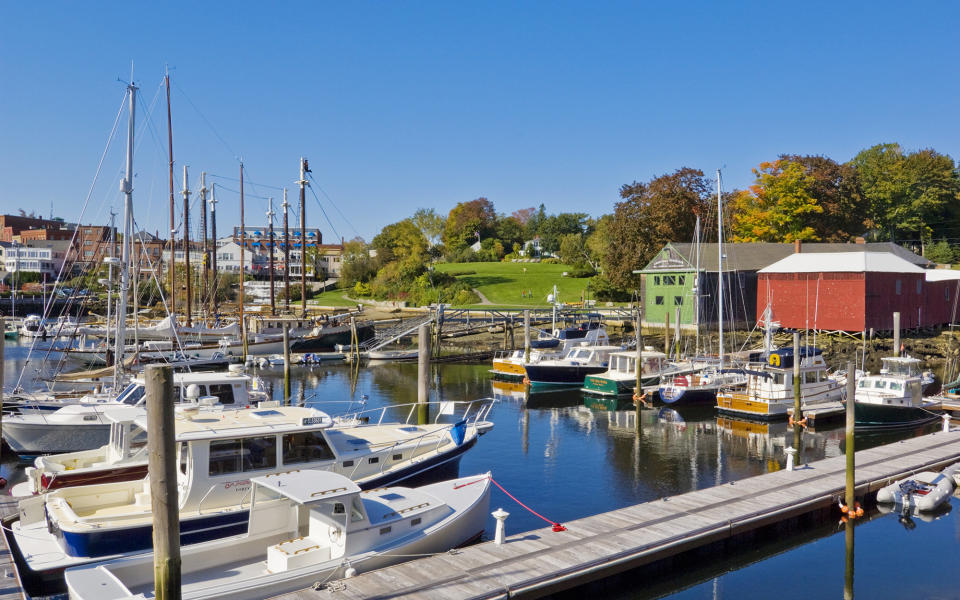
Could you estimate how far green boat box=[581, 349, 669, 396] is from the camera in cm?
3906

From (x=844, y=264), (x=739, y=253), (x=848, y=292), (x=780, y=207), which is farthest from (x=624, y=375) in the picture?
(x=780, y=207)

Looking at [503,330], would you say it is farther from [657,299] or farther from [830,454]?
[830,454]

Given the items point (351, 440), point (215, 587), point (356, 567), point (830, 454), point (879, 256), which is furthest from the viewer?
point (879, 256)

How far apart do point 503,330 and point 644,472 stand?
133 ft

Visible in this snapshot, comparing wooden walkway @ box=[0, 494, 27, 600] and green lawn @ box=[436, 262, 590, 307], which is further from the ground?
green lawn @ box=[436, 262, 590, 307]

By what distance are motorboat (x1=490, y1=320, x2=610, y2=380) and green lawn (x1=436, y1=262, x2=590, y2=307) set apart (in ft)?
98.0

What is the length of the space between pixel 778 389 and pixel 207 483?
26.6 m

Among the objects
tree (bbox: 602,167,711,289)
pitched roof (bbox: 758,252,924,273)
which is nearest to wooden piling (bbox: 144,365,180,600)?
pitched roof (bbox: 758,252,924,273)

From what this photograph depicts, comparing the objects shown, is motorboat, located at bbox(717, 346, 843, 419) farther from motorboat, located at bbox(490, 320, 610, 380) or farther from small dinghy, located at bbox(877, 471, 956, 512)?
motorboat, located at bbox(490, 320, 610, 380)

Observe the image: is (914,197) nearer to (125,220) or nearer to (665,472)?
(665,472)

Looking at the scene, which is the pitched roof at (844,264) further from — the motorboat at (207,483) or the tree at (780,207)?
the motorboat at (207,483)

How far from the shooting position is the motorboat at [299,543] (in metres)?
12.5

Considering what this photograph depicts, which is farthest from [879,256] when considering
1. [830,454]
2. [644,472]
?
[644,472]

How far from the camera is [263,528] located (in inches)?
555
